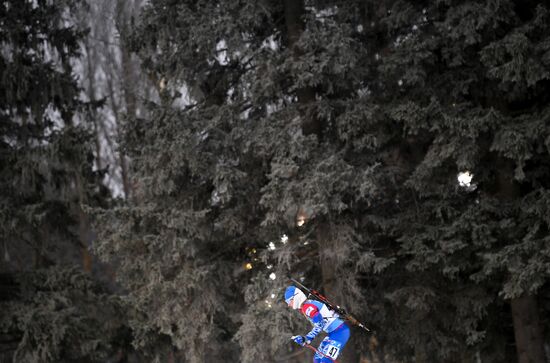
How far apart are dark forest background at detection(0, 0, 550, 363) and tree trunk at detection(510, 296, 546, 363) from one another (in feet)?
0.07

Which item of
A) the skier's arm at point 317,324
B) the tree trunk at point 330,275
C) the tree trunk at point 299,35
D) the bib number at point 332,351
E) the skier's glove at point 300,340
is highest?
the tree trunk at point 299,35

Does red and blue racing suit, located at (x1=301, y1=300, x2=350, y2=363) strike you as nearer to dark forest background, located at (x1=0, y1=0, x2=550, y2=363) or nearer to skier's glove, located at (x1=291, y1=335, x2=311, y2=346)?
skier's glove, located at (x1=291, y1=335, x2=311, y2=346)

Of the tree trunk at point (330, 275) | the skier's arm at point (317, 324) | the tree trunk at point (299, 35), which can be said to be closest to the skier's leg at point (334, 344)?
the skier's arm at point (317, 324)

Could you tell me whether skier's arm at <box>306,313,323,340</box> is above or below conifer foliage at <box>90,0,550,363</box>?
below

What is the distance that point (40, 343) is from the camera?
1177 centimetres

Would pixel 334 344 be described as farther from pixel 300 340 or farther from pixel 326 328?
pixel 300 340

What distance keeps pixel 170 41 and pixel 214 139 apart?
1.94m

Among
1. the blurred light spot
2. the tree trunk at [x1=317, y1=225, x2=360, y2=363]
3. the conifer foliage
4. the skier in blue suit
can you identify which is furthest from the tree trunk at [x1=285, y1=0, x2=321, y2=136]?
the skier in blue suit

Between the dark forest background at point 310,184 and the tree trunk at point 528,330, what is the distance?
0.02m

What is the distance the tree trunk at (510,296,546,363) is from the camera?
10133mm

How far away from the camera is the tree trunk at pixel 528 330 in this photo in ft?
33.2

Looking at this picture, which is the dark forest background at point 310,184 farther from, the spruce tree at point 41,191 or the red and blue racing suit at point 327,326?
the red and blue racing suit at point 327,326

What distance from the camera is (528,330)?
10.2 meters

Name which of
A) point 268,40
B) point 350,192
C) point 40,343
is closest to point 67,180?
point 40,343
